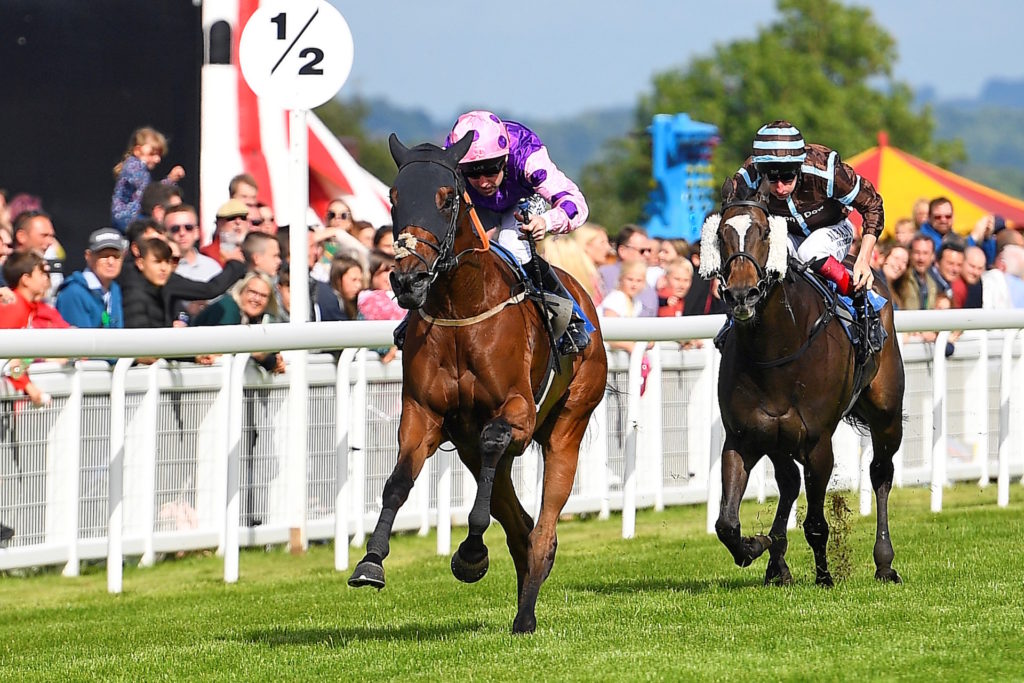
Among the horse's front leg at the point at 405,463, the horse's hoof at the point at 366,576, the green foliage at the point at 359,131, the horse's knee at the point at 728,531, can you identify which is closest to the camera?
the horse's hoof at the point at 366,576

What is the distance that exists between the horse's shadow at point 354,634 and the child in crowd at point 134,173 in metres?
5.20

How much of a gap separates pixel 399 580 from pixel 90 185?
15.0 feet

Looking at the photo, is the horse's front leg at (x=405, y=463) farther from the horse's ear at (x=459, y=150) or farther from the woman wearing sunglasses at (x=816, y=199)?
the woman wearing sunglasses at (x=816, y=199)

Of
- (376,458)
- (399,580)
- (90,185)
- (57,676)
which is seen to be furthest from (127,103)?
(57,676)

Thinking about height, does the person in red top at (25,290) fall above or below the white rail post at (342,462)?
above

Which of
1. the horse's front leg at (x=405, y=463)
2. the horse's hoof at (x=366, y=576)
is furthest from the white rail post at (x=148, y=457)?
the horse's hoof at (x=366, y=576)

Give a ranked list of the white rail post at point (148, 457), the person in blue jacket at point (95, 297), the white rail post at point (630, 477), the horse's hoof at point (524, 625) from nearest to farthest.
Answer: the horse's hoof at point (524, 625)
the white rail post at point (148, 457)
the person in blue jacket at point (95, 297)
the white rail post at point (630, 477)

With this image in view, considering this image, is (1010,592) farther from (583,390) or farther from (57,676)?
(57,676)

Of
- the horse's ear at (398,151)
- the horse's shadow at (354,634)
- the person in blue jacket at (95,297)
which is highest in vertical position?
the horse's ear at (398,151)

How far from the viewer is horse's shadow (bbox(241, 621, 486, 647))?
23.2 ft

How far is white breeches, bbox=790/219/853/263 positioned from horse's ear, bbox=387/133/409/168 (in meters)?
2.60

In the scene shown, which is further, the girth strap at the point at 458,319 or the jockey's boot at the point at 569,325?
the jockey's boot at the point at 569,325

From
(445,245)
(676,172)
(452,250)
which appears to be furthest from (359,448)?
(676,172)

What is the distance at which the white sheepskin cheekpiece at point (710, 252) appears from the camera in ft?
25.2
